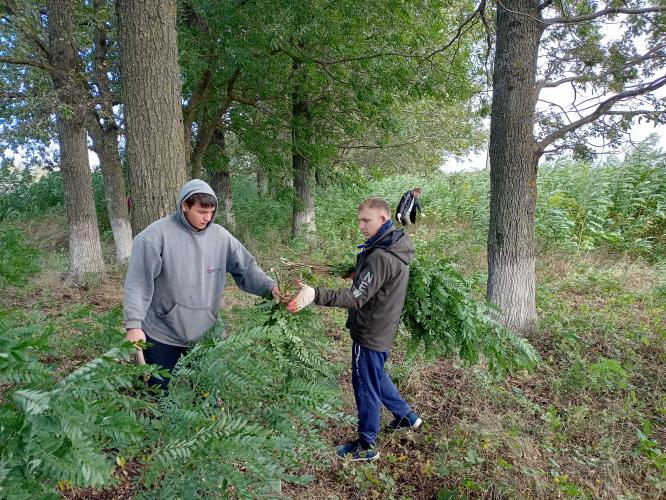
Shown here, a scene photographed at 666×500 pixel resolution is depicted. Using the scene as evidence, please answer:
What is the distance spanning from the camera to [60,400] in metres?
1.38

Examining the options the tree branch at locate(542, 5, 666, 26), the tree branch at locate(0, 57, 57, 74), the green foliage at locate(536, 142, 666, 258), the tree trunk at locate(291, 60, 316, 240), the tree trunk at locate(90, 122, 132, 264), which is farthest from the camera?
the tree trunk at locate(291, 60, 316, 240)

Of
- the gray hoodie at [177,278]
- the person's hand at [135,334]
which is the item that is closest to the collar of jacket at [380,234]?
the gray hoodie at [177,278]

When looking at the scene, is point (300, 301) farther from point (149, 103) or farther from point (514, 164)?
point (514, 164)

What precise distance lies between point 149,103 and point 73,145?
5433mm

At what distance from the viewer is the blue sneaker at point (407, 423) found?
3.84 m

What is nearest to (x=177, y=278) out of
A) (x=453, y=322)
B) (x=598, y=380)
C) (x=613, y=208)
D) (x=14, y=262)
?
(x=453, y=322)

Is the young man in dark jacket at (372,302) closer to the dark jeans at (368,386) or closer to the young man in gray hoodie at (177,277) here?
the dark jeans at (368,386)

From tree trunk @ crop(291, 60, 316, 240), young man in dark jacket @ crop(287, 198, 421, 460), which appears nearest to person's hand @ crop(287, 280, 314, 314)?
young man in dark jacket @ crop(287, 198, 421, 460)

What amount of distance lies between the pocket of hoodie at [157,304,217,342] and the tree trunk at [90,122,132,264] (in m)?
7.68

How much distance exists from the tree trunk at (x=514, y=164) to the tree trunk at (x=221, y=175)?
6747 mm

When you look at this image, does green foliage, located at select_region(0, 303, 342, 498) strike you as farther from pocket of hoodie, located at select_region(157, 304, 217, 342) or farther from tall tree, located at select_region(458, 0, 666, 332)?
tall tree, located at select_region(458, 0, 666, 332)

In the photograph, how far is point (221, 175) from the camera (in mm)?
11188

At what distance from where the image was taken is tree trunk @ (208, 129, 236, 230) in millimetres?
10234

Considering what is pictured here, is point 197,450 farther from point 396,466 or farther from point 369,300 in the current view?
point 396,466
